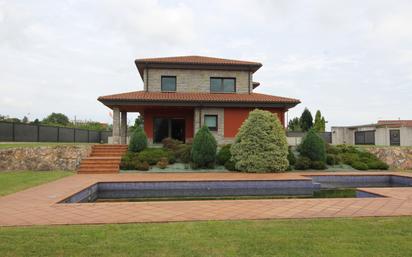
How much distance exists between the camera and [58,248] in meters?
3.96

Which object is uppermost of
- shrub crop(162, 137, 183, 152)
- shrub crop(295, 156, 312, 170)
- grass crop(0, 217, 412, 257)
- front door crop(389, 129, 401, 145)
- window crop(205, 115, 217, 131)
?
window crop(205, 115, 217, 131)

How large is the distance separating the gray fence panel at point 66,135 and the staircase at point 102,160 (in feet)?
36.4

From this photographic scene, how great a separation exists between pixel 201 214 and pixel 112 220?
1.77 meters

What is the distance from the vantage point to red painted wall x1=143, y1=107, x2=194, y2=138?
22250 millimetres

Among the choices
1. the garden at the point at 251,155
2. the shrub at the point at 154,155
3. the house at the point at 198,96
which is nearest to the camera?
the garden at the point at 251,155

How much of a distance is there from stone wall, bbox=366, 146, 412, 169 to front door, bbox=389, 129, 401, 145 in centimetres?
936

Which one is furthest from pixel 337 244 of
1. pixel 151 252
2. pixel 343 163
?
pixel 343 163

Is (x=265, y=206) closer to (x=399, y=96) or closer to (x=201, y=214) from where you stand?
(x=201, y=214)

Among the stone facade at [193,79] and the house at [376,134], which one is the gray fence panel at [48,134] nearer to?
the stone facade at [193,79]

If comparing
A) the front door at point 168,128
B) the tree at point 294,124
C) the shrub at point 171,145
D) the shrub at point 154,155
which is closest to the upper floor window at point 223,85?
the front door at point 168,128

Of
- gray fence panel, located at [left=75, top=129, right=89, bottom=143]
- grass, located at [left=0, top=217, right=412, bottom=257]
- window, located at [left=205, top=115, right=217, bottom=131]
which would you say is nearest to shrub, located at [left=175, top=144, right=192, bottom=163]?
window, located at [left=205, top=115, right=217, bottom=131]

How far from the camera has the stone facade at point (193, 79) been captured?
2217 cm

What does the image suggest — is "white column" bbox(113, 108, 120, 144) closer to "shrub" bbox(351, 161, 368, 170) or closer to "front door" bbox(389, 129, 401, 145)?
"shrub" bbox(351, 161, 368, 170)

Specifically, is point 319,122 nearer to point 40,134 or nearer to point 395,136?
point 395,136
